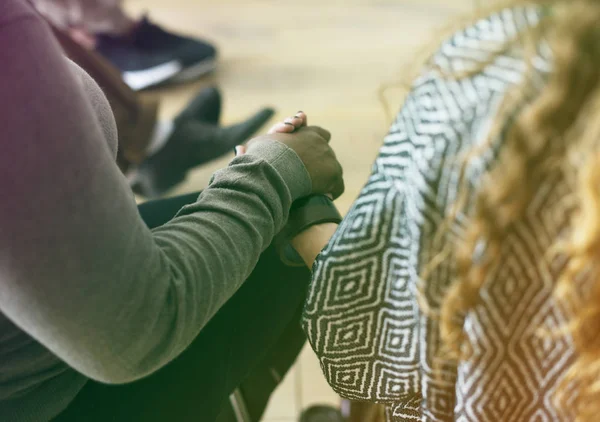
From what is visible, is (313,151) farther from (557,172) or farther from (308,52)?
(308,52)

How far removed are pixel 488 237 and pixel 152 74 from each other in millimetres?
1570

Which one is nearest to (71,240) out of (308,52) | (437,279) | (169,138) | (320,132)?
(437,279)

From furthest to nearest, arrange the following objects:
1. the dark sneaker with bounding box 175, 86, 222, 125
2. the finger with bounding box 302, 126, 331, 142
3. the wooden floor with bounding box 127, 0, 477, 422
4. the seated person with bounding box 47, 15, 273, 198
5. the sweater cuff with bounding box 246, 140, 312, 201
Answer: the wooden floor with bounding box 127, 0, 477, 422
the dark sneaker with bounding box 175, 86, 222, 125
the seated person with bounding box 47, 15, 273, 198
the finger with bounding box 302, 126, 331, 142
the sweater cuff with bounding box 246, 140, 312, 201

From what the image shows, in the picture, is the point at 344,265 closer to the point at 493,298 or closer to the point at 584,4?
the point at 493,298

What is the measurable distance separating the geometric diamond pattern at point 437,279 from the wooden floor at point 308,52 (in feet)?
2.47

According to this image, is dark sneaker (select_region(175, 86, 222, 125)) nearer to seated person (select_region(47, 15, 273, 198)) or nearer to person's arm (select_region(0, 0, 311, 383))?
seated person (select_region(47, 15, 273, 198))

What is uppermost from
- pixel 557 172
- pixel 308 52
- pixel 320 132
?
pixel 557 172

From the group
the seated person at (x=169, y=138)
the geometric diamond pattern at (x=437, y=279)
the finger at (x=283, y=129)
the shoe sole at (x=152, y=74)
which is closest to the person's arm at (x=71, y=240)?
the geometric diamond pattern at (x=437, y=279)

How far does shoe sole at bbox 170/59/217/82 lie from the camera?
180 centimetres

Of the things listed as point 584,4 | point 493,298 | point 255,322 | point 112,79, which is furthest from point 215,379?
point 112,79

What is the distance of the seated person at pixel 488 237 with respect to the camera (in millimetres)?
343

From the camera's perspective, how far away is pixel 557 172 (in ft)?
1.16

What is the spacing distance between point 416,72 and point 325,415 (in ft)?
2.30

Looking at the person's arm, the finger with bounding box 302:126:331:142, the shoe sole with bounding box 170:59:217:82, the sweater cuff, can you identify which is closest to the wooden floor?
the shoe sole with bounding box 170:59:217:82
